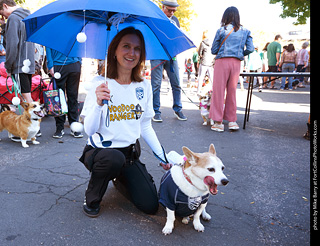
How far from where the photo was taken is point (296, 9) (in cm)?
1507

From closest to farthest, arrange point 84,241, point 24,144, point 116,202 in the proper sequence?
point 84,241 < point 116,202 < point 24,144

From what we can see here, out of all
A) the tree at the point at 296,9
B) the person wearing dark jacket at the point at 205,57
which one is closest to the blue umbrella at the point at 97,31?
the person wearing dark jacket at the point at 205,57

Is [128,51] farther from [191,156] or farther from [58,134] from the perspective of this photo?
[58,134]

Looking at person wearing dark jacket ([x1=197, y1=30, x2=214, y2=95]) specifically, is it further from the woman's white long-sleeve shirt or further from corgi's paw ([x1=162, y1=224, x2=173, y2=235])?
corgi's paw ([x1=162, y1=224, x2=173, y2=235])

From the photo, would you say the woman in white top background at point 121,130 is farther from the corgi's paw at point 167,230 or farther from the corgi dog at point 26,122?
the corgi dog at point 26,122

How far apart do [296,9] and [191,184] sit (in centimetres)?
1621

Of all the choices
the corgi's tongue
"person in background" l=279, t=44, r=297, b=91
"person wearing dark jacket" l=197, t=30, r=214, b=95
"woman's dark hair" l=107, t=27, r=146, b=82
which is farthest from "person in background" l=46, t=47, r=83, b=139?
"person in background" l=279, t=44, r=297, b=91

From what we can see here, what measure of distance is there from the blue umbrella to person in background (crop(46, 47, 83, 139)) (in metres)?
1.73

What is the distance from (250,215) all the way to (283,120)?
4830mm

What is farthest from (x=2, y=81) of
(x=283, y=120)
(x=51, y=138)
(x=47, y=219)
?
(x=283, y=120)

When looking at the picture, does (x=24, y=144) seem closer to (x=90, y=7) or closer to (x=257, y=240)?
(x=90, y=7)

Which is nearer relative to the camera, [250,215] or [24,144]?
[250,215]

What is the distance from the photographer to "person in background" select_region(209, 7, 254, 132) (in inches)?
204

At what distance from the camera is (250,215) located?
2652 millimetres
